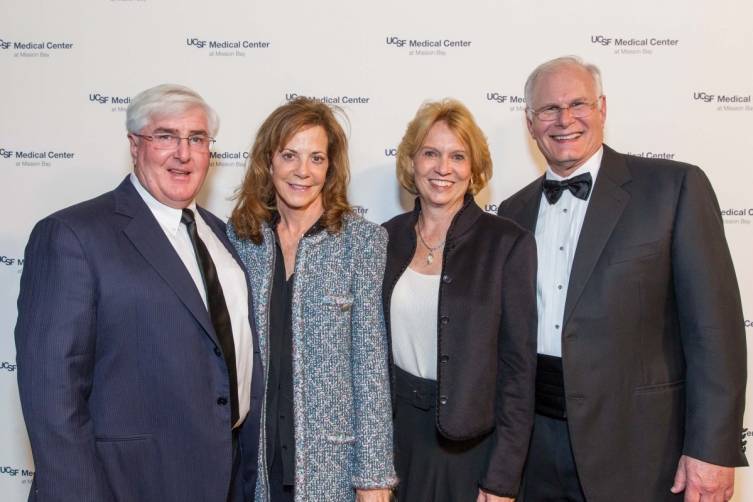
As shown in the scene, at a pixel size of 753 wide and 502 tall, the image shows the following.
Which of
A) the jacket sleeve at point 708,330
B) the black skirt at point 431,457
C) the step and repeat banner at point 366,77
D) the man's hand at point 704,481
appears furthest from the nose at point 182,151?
the man's hand at point 704,481

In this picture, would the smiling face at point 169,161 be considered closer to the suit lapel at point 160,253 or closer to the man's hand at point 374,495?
the suit lapel at point 160,253

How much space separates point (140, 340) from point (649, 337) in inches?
61.5

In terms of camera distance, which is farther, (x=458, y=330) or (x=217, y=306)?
(x=458, y=330)

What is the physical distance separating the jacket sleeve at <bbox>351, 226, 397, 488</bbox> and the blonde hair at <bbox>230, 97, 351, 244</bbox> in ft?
0.65

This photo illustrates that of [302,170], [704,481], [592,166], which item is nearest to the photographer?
[704,481]

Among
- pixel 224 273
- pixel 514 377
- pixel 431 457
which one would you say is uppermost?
pixel 224 273

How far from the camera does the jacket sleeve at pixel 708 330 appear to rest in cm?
187

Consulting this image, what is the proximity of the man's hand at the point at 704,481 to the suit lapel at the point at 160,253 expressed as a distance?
1.52 m

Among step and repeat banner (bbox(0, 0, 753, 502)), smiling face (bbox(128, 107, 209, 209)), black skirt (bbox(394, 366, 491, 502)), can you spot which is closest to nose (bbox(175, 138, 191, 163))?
smiling face (bbox(128, 107, 209, 209))

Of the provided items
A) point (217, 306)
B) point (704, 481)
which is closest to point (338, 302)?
point (217, 306)

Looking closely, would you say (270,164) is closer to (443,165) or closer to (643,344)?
(443,165)

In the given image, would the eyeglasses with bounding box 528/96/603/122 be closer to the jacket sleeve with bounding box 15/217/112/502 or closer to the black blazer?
the black blazer

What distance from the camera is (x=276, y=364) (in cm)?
196

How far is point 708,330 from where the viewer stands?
1.88 m
